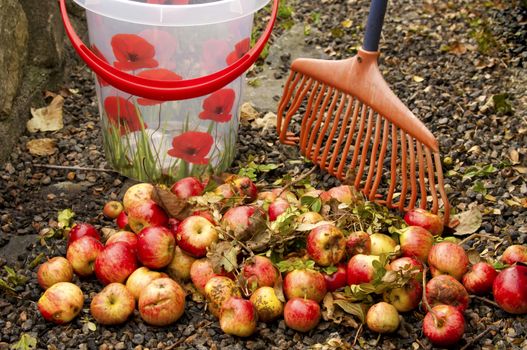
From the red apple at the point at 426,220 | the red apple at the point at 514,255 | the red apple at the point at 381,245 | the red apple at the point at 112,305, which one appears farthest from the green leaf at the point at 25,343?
the red apple at the point at 514,255

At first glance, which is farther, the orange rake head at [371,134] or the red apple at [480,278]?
the orange rake head at [371,134]

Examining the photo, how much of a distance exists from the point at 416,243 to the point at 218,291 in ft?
2.25

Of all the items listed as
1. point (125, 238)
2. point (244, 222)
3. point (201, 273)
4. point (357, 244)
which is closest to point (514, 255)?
point (357, 244)

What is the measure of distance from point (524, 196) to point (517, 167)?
20 cm

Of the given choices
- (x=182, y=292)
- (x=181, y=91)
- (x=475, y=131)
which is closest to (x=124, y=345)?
(x=182, y=292)

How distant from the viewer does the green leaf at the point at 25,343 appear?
2316mm

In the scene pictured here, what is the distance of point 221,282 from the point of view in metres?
2.39

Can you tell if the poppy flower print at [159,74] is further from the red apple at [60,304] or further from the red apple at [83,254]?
the red apple at [60,304]

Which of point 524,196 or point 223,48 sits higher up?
point 223,48

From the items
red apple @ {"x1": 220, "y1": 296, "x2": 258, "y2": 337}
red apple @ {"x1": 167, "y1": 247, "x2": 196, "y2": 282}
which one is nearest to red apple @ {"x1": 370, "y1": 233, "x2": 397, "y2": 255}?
red apple @ {"x1": 220, "y1": 296, "x2": 258, "y2": 337}

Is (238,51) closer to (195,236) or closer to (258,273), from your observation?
(195,236)

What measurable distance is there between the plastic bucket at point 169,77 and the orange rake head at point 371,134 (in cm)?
33

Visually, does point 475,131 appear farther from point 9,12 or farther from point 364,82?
point 9,12

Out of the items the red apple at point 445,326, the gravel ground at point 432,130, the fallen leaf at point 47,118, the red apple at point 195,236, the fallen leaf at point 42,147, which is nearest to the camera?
the red apple at point 445,326
